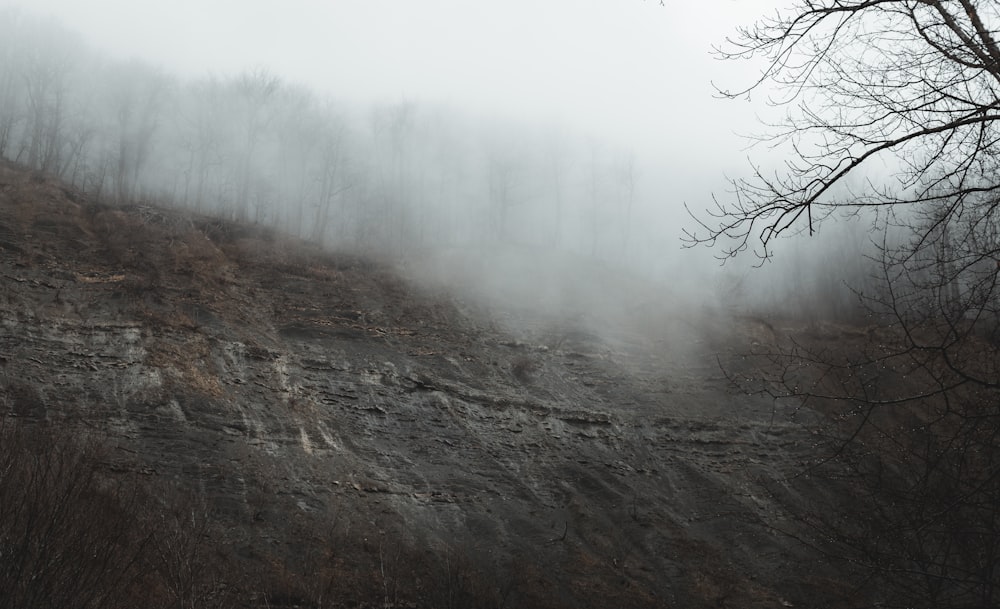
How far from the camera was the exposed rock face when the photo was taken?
16047 millimetres

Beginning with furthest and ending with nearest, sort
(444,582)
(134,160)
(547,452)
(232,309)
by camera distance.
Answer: (134,160) < (232,309) < (547,452) < (444,582)

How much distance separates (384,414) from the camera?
20688 millimetres

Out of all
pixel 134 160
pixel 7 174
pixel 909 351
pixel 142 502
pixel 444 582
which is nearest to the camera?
pixel 909 351

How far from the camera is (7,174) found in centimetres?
2642

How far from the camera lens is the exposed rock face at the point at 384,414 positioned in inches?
632

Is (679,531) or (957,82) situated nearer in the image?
(957,82)

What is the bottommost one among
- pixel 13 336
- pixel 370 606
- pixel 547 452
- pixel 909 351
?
pixel 370 606

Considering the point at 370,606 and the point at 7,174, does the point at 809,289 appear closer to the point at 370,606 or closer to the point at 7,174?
the point at 370,606

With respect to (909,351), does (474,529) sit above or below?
below

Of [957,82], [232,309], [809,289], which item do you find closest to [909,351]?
[957,82]

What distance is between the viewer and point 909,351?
3795mm

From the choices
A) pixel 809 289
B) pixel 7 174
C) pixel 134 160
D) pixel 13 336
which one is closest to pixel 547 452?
pixel 13 336

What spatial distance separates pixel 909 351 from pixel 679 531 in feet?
54.0

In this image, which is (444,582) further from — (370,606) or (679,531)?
(679,531)
